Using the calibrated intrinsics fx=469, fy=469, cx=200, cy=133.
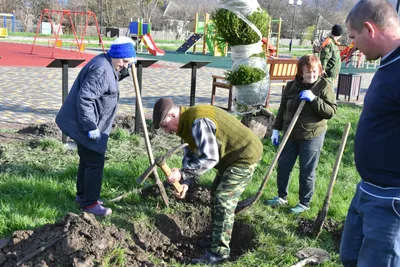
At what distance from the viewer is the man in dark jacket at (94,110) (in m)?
4.28

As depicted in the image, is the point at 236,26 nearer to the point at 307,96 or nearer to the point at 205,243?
the point at 307,96

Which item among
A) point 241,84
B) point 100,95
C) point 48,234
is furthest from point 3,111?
point 48,234

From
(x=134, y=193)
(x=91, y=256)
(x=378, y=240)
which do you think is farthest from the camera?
(x=134, y=193)

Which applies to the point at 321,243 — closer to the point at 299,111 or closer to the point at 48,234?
the point at 299,111

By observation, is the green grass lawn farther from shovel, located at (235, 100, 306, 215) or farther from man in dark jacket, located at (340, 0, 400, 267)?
man in dark jacket, located at (340, 0, 400, 267)

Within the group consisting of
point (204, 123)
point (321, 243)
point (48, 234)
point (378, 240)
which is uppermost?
point (204, 123)

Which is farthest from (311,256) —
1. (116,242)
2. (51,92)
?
(51,92)

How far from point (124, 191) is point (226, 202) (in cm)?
162

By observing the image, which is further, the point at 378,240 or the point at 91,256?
the point at 91,256

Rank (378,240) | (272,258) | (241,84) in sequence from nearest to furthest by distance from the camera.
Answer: (378,240) < (272,258) < (241,84)

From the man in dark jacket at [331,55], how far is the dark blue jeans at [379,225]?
5957 mm

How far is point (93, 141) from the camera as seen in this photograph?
4391 mm

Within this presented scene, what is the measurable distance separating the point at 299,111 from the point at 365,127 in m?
1.90

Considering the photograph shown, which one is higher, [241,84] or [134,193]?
[241,84]
